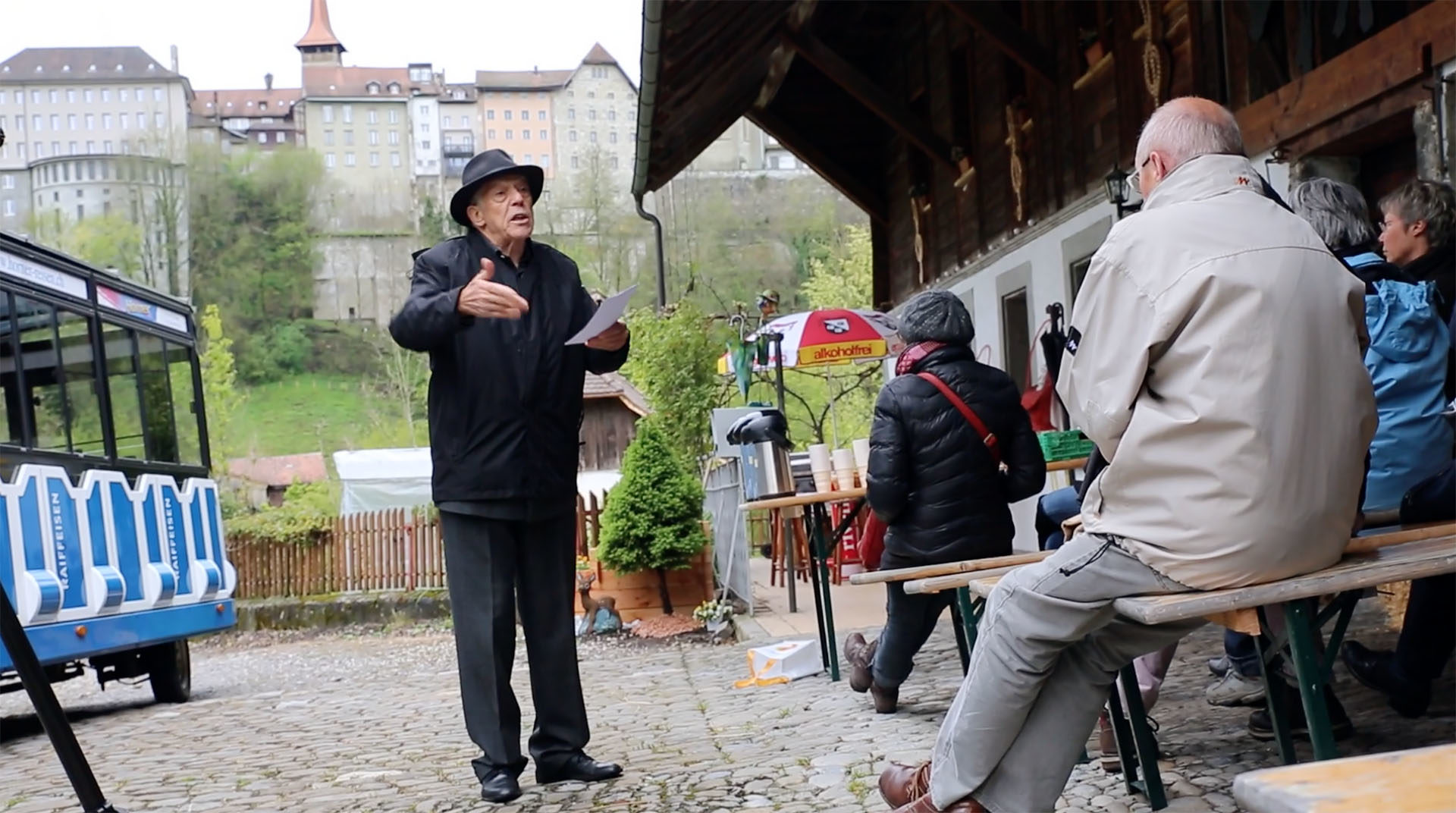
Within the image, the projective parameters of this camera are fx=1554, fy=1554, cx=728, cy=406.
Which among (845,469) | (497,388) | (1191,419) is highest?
(497,388)

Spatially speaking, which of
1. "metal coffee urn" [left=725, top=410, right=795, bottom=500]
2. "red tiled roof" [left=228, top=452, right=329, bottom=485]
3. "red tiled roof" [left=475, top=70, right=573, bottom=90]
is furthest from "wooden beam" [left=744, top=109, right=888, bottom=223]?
"red tiled roof" [left=475, top=70, right=573, bottom=90]

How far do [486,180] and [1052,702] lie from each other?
251cm

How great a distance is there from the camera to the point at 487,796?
4.51 metres

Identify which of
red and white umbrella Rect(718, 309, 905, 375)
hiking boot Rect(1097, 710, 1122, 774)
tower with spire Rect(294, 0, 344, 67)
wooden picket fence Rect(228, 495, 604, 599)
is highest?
tower with spire Rect(294, 0, 344, 67)

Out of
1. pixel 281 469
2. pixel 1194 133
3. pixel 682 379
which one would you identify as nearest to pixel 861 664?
pixel 1194 133

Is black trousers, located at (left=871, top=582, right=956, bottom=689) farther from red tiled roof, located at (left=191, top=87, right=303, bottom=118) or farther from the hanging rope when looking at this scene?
red tiled roof, located at (left=191, top=87, right=303, bottom=118)

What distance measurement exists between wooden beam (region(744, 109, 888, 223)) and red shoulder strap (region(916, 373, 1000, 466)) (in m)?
12.0

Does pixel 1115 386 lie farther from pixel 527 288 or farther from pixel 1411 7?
pixel 1411 7

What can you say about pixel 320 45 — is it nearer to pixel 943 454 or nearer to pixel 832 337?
pixel 832 337

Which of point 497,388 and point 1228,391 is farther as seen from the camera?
point 497,388

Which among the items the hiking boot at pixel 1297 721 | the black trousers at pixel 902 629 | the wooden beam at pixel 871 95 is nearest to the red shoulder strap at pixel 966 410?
the black trousers at pixel 902 629

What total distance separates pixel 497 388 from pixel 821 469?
2.90 metres

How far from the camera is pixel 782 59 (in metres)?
14.5

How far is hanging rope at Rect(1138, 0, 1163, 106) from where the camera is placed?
9922 mm
